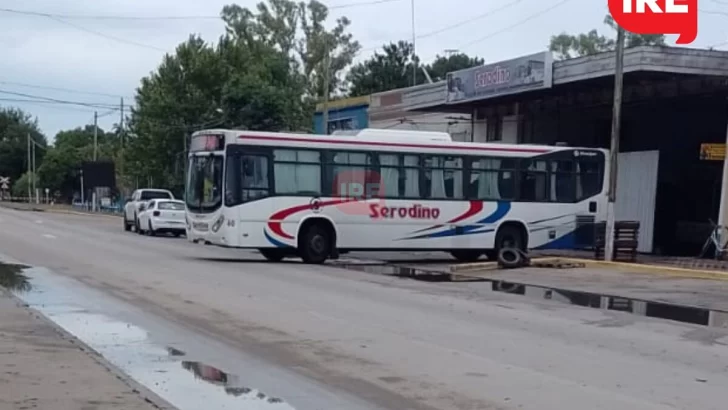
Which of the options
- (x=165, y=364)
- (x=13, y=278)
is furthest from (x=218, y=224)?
(x=165, y=364)

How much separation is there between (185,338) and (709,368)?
5.96 m

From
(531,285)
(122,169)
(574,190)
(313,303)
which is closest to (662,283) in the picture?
(531,285)

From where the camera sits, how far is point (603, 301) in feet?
63.0

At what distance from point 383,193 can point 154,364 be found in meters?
16.8

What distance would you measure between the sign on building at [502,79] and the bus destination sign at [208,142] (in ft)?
37.7

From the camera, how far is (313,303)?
667 inches

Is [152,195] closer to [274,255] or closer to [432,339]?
[274,255]

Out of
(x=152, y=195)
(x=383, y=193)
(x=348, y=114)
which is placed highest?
(x=348, y=114)

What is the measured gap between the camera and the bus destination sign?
83.0 feet

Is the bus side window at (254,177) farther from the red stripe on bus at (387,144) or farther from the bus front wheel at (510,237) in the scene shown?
the bus front wheel at (510,237)

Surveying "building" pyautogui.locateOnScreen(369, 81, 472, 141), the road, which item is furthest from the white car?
the road

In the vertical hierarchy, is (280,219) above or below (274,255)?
above

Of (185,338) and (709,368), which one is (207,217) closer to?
(185,338)

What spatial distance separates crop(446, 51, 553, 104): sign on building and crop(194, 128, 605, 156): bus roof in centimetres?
403
